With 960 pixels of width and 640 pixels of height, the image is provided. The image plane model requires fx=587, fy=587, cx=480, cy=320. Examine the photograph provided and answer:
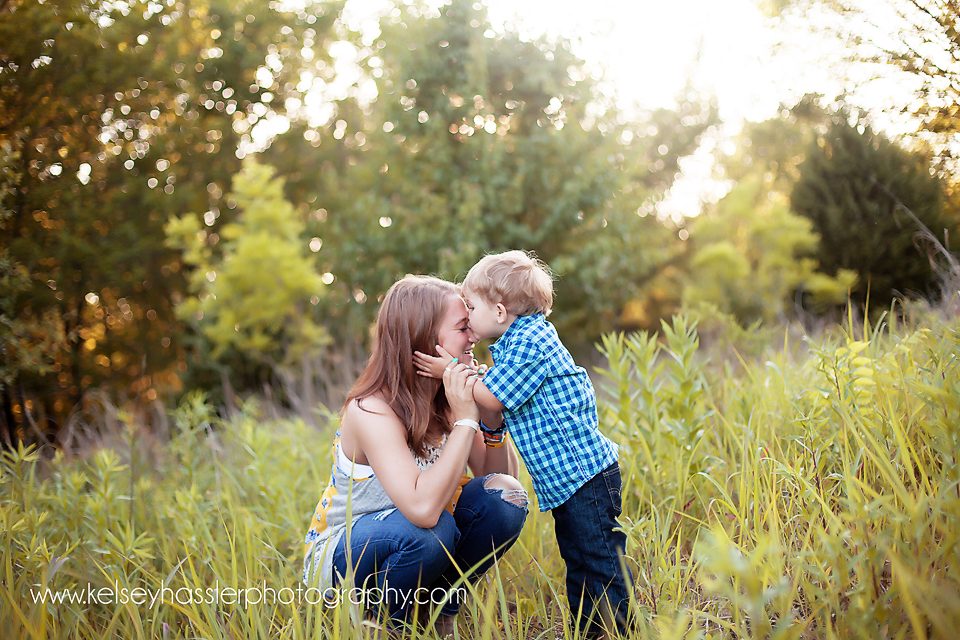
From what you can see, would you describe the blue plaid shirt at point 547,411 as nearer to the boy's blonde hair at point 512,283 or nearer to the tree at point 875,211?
the boy's blonde hair at point 512,283

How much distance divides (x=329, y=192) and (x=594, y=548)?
42.7ft

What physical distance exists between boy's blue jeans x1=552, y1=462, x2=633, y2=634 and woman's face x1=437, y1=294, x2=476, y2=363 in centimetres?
68

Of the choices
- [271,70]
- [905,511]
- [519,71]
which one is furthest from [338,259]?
[905,511]

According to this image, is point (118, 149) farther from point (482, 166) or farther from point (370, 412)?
point (370, 412)

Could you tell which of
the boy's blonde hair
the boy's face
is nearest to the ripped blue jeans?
the boy's face

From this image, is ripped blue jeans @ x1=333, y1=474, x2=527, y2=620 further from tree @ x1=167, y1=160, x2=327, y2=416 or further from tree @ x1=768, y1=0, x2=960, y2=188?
tree @ x1=167, y1=160, x2=327, y2=416

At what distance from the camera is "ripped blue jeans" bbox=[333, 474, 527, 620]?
76.7 inches

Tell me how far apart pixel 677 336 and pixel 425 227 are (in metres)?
7.18

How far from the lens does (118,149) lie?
8797mm

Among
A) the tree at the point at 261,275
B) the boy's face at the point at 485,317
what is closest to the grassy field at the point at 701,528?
the boy's face at the point at 485,317

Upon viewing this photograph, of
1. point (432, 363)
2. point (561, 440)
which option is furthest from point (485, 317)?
point (561, 440)

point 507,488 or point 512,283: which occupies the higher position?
point 512,283

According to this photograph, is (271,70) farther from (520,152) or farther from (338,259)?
(520,152)

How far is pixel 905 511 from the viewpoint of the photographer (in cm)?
170
